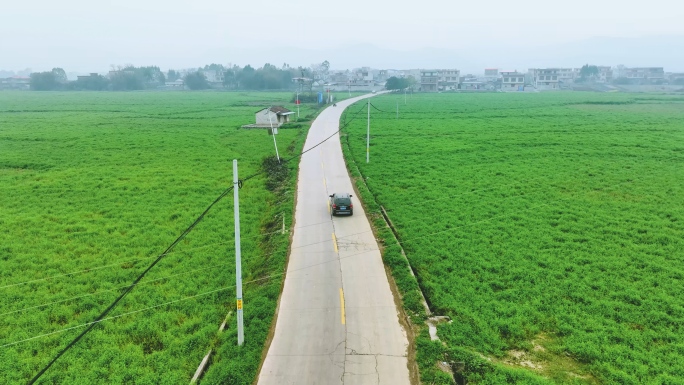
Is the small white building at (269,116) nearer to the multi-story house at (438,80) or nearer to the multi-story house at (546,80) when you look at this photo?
the multi-story house at (438,80)

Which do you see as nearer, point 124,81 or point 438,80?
point 438,80

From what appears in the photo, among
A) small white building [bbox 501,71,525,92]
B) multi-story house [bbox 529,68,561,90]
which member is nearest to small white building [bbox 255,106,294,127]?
small white building [bbox 501,71,525,92]

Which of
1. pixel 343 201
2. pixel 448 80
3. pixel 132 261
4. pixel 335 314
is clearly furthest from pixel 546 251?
pixel 448 80

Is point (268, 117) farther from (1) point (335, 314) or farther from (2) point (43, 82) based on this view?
(2) point (43, 82)

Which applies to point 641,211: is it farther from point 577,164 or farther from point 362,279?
Result: point 362,279

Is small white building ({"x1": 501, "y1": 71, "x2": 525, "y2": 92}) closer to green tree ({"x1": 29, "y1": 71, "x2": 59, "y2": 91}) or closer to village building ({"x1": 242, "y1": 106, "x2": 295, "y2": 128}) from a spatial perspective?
village building ({"x1": 242, "y1": 106, "x2": 295, "y2": 128})
